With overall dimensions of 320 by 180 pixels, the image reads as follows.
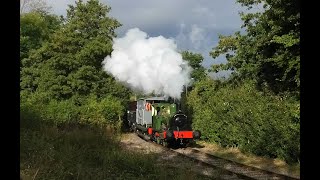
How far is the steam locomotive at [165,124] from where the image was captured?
20.1 metres

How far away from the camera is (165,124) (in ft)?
69.0

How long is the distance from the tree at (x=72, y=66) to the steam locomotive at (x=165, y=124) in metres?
6.56

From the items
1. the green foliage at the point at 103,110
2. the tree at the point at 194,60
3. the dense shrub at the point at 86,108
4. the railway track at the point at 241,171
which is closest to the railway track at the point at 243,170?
the railway track at the point at 241,171

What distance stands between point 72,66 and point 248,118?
51.8ft

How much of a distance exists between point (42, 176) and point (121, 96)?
24.2 meters

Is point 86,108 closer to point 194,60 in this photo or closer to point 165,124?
point 165,124

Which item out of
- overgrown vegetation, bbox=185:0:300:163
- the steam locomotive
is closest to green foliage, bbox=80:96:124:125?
the steam locomotive

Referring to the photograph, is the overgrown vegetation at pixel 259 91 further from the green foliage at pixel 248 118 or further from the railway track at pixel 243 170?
the railway track at pixel 243 170

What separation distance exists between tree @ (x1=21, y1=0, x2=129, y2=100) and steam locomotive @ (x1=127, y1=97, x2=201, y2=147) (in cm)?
656

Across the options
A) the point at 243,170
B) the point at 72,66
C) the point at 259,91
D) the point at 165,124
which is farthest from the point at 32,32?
the point at 243,170

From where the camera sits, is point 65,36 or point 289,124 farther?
point 65,36
